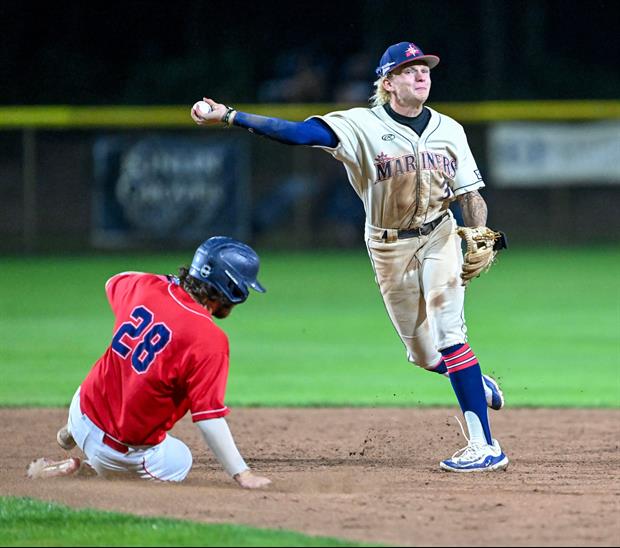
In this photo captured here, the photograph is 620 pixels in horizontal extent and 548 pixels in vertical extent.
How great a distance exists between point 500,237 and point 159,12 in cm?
1887

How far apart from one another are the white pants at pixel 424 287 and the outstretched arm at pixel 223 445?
140cm

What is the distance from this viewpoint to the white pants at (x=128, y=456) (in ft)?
17.6

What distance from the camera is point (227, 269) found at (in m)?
5.00

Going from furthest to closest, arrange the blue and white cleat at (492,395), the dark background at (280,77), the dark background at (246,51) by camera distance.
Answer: the dark background at (246,51)
the dark background at (280,77)
the blue and white cleat at (492,395)

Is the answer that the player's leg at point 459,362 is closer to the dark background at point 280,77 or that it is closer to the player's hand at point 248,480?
the player's hand at point 248,480

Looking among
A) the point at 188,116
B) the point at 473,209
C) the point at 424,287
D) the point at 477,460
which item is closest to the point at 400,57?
the point at 473,209

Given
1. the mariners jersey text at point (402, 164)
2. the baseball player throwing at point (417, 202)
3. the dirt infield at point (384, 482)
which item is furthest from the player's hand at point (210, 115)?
the dirt infield at point (384, 482)

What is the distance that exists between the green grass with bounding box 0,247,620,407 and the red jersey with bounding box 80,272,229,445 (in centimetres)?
305

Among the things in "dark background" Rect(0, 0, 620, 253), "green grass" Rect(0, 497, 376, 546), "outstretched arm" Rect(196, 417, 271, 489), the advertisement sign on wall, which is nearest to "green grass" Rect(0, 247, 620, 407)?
the advertisement sign on wall

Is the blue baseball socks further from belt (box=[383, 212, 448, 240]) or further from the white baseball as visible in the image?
the white baseball

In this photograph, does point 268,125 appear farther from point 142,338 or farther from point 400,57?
point 142,338

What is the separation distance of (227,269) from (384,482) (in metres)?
1.32

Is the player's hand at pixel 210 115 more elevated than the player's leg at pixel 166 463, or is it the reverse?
the player's hand at pixel 210 115

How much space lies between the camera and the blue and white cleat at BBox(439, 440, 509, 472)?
594 centimetres
